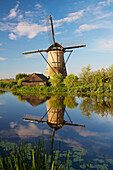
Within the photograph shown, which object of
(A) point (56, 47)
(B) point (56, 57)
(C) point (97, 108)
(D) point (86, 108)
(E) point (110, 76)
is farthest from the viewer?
(B) point (56, 57)

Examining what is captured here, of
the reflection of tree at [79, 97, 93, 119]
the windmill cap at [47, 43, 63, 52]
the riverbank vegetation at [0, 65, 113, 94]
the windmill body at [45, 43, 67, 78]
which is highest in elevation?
the windmill cap at [47, 43, 63, 52]

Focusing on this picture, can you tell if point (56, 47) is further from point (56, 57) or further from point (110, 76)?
point (110, 76)

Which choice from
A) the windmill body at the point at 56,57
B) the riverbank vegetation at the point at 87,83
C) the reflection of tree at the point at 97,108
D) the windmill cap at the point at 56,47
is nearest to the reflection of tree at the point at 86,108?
the reflection of tree at the point at 97,108

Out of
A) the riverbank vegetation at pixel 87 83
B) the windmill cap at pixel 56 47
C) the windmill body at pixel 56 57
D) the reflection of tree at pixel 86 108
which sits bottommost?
the reflection of tree at pixel 86 108

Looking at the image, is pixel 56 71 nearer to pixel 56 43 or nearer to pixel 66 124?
pixel 56 43

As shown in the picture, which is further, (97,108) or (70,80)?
(70,80)

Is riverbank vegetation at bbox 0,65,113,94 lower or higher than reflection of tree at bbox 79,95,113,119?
higher

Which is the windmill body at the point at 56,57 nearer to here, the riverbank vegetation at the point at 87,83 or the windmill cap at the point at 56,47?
the windmill cap at the point at 56,47

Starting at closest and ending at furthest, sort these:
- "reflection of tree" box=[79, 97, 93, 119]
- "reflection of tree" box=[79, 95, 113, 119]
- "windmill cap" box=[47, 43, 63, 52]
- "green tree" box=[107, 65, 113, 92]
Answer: "reflection of tree" box=[79, 97, 93, 119] < "reflection of tree" box=[79, 95, 113, 119] < "green tree" box=[107, 65, 113, 92] < "windmill cap" box=[47, 43, 63, 52]

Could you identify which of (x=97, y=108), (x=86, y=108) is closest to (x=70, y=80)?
(x=86, y=108)

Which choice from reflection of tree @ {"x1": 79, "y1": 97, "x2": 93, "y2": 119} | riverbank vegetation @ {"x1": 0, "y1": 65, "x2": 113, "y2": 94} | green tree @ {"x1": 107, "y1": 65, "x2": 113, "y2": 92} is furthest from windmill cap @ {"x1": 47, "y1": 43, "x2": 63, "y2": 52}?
reflection of tree @ {"x1": 79, "y1": 97, "x2": 93, "y2": 119}

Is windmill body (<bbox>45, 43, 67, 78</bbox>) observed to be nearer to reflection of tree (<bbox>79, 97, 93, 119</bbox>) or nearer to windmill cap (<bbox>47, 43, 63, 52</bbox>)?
windmill cap (<bbox>47, 43, 63, 52</bbox>)

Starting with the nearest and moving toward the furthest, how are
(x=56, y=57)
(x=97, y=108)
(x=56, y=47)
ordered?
(x=97, y=108)
(x=56, y=47)
(x=56, y=57)

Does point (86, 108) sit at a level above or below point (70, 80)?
below
